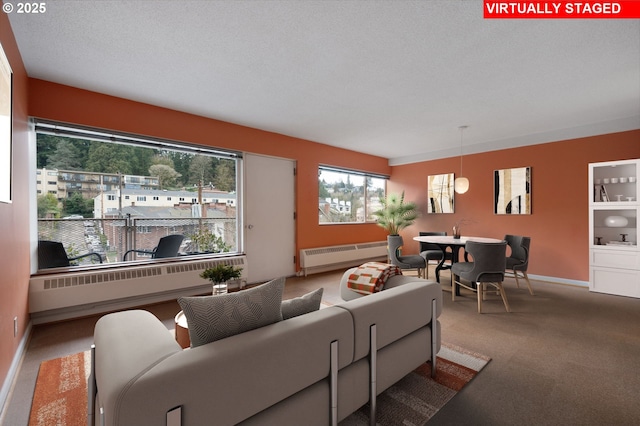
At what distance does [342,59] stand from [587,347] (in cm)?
355

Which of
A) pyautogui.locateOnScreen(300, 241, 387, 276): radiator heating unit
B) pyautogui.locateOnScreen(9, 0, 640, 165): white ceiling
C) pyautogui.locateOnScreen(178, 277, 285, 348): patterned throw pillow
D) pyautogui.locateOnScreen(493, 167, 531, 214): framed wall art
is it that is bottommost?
pyautogui.locateOnScreen(300, 241, 387, 276): radiator heating unit

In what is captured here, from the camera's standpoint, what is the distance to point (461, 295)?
4.37 meters

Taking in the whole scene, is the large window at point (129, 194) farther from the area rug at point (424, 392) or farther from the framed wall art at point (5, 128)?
the area rug at point (424, 392)

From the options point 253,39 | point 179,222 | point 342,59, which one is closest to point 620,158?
point 342,59

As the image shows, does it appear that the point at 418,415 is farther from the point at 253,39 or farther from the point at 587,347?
the point at 253,39

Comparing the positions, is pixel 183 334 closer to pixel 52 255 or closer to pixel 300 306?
pixel 300 306

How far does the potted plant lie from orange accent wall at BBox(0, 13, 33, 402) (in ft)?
19.3

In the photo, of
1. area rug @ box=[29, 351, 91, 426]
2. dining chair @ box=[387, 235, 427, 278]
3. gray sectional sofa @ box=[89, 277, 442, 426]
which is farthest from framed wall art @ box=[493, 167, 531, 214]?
area rug @ box=[29, 351, 91, 426]

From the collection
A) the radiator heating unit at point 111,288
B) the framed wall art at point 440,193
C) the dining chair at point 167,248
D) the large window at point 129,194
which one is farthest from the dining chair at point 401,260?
the dining chair at point 167,248

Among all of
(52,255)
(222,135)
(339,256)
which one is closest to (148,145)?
(222,135)

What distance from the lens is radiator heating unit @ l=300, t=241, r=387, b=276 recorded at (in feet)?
18.5

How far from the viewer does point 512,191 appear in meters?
5.64

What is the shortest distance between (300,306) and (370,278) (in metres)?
0.95

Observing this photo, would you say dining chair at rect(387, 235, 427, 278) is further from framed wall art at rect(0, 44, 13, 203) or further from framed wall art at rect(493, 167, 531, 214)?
framed wall art at rect(0, 44, 13, 203)
